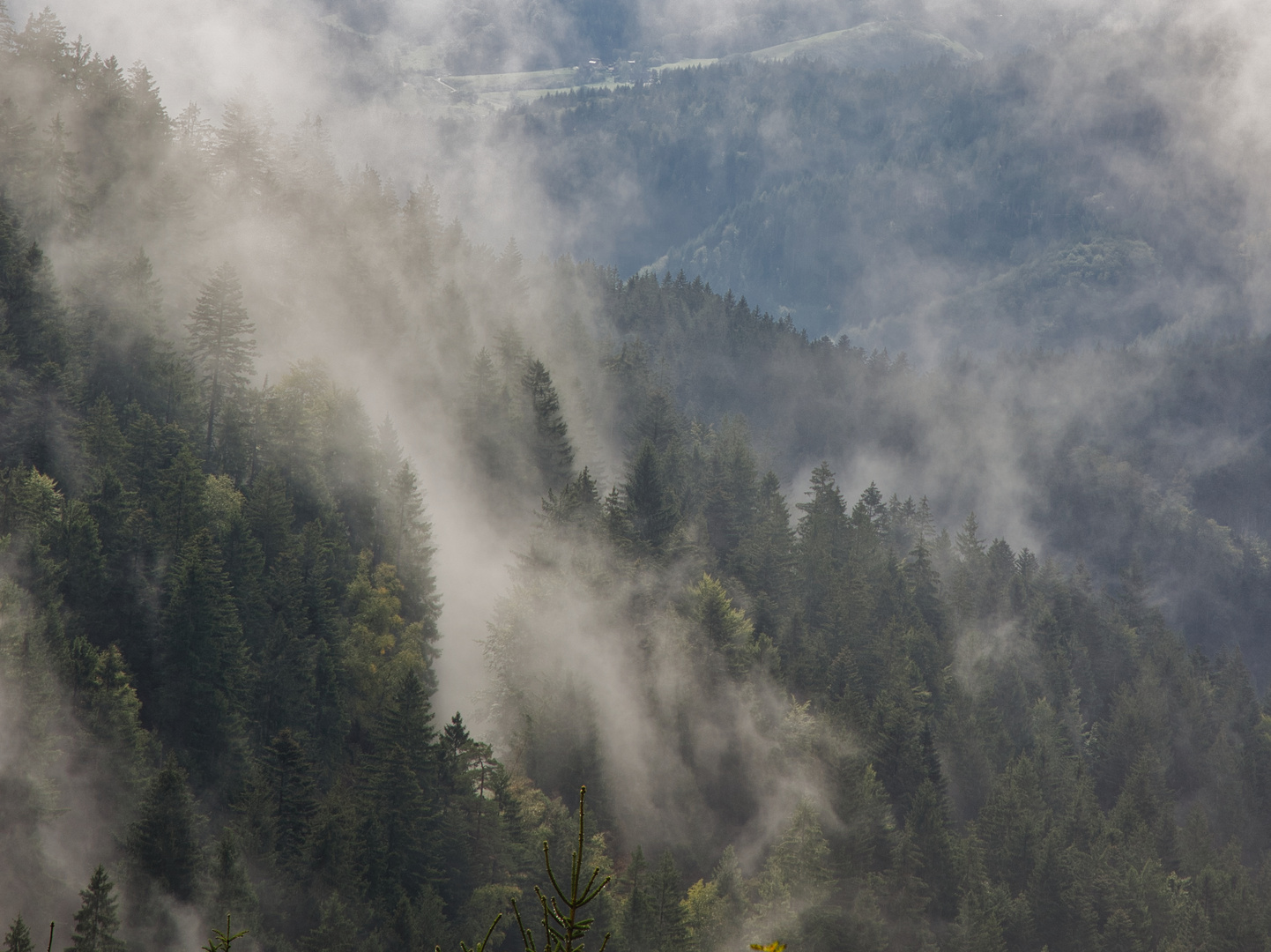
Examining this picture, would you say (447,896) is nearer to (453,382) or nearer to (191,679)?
(191,679)

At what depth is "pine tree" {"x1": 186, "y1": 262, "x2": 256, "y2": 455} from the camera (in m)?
93.7

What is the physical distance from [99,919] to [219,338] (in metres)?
51.7

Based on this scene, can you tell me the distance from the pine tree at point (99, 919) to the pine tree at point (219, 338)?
44480 mm

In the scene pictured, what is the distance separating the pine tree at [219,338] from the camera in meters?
93.7

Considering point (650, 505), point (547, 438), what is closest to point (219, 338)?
point (547, 438)

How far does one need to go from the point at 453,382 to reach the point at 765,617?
145 ft

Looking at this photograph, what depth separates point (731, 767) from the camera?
91312 millimetres

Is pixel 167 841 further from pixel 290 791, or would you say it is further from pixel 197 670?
pixel 197 670

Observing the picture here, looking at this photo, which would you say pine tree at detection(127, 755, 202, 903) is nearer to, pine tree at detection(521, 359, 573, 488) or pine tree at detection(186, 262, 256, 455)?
pine tree at detection(186, 262, 256, 455)

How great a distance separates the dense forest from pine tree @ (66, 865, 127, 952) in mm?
248

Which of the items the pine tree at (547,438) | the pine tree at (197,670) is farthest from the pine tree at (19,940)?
the pine tree at (547,438)

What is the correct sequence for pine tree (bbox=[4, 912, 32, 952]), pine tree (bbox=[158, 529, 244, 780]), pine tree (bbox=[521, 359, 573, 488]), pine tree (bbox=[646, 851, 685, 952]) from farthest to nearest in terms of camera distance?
pine tree (bbox=[521, 359, 573, 488]) → pine tree (bbox=[158, 529, 244, 780]) → pine tree (bbox=[646, 851, 685, 952]) → pine tree (bbox=[4, 912, 32, 952])

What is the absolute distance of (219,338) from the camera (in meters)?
93.7

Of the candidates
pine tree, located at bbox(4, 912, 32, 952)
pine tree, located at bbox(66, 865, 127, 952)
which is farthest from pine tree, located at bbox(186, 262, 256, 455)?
pine tree, located at bbox(4, 912, 32, 952)
